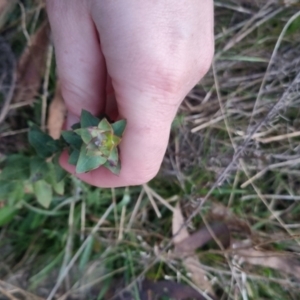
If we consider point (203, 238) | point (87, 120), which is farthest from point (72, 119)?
point (203, 238)

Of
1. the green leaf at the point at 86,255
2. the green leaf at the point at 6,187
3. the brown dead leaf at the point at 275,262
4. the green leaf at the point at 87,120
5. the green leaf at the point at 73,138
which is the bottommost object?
the green leaf at the point at 86,255

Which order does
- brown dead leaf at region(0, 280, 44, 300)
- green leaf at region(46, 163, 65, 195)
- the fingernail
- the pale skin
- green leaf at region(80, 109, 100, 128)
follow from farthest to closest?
brown dead leaf at region(0, 280, 44, 300), green leaf at region(46, 163, 65, 195), the fingernail, green leaf at region(80, 109, 100, 128), the pale skin

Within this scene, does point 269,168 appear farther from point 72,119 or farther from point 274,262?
point 72,119

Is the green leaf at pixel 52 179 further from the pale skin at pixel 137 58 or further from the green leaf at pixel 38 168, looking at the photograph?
the pale skin at pixel 137 58

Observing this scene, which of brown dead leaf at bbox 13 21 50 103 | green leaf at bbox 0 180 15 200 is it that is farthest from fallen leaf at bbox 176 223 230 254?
brown dead leaf at bbox 13 21 50 103

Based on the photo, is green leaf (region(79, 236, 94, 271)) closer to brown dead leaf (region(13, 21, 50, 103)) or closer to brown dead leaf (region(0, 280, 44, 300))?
brown dead leaf (region(0, 280, 44, 300))

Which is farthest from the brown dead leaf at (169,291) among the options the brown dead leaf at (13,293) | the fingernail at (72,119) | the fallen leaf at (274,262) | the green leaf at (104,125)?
the green leaf at (104,125)

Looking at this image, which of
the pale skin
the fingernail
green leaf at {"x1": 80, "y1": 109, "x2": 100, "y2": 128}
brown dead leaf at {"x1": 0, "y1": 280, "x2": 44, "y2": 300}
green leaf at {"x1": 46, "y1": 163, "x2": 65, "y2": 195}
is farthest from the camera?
brown dead leaf at {"x1": 0, "y1": 280, "x2": 44, "y2": 300}
